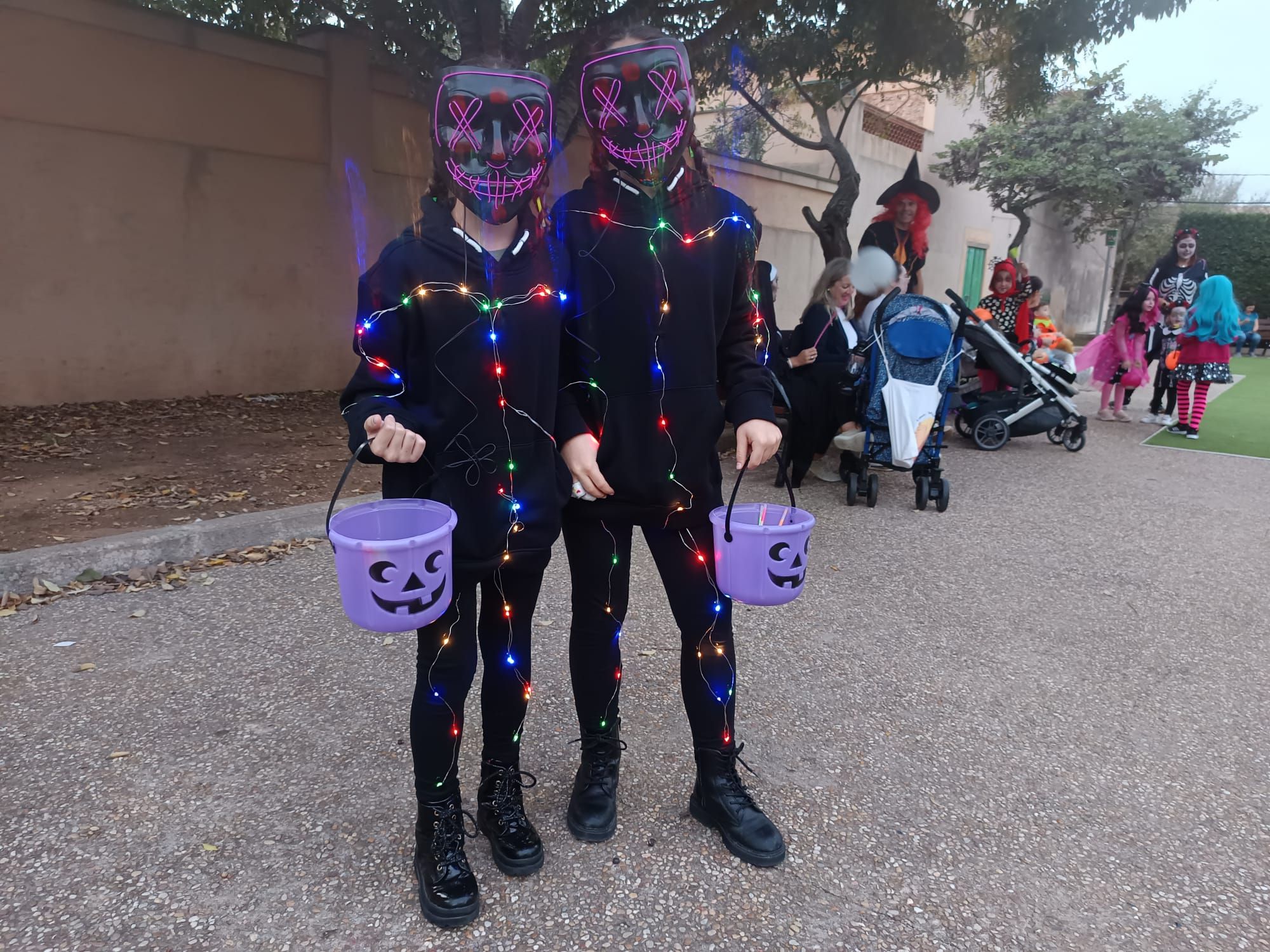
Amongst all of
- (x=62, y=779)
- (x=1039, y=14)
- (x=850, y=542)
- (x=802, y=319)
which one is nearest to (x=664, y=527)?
(x=62, y=779)

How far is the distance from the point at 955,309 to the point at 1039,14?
3913 millimetres

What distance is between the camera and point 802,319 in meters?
6.47

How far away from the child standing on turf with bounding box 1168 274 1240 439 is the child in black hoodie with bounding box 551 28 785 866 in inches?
325

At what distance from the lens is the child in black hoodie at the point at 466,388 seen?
1779 mm

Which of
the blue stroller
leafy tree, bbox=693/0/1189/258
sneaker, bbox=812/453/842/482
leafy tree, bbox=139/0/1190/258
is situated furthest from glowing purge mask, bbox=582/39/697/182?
leafy tree, bbox=693/0/1189/258

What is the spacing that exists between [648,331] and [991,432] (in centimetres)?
694

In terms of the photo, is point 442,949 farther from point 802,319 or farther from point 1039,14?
point 1039,14

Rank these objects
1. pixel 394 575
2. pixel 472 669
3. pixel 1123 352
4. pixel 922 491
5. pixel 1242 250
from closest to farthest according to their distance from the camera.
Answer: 1. pixel 394 575
2. pixel 472 669
3. pixel 922 491
4. pixel 1123 352
5. pixel 1242 250

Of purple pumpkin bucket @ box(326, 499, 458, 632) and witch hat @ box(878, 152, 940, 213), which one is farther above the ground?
witch hat @ box(878, 152, 940, 213)

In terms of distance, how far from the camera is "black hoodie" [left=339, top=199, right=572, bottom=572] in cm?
178

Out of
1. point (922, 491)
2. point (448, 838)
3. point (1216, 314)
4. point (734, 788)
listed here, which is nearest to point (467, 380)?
point (448, 838)

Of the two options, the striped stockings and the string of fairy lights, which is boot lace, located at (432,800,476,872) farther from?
the striped stockings

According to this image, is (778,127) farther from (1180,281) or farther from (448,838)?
(448,838)

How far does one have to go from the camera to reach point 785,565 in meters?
1.99
